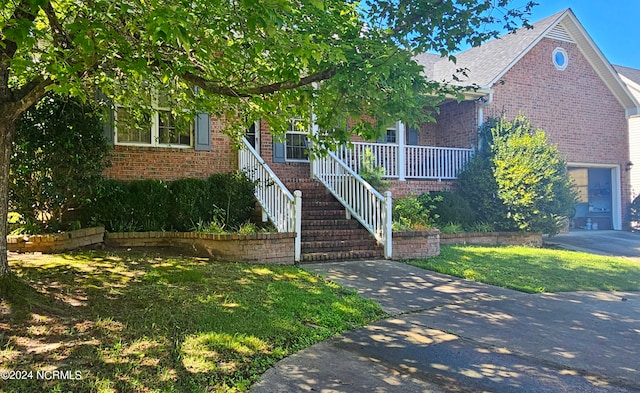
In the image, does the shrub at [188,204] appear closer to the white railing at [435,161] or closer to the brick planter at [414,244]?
the brick planter at [414,244]

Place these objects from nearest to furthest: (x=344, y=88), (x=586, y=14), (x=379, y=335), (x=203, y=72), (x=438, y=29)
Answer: (x=379, y=335) < (x=344, y=88) < (x=438, y=29) < (x=203, y=72) < (x=586, y=14)

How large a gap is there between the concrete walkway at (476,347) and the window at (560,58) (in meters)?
11.5

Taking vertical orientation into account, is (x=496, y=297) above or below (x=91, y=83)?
below

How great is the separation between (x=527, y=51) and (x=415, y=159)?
6.03m

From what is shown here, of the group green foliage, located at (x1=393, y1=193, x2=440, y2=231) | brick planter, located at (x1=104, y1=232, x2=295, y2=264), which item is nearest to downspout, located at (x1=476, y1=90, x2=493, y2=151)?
green foliage, located at (x1=393, y1=193, x2=440, y2=231)

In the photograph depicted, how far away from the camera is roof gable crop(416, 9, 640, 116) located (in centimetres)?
1467

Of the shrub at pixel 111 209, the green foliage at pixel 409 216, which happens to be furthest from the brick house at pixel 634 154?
the shrub at pixel 111 209

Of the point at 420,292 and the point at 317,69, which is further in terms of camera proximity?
the point at 420,292

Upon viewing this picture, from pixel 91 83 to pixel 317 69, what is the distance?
11.8ft

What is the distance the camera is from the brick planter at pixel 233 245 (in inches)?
298

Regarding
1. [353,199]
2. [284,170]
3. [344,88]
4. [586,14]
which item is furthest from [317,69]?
[586,14]

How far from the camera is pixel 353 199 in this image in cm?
1002

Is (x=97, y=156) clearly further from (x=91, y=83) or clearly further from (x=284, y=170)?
(x=284, y=170)

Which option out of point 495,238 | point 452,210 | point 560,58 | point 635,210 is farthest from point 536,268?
point 635,210
